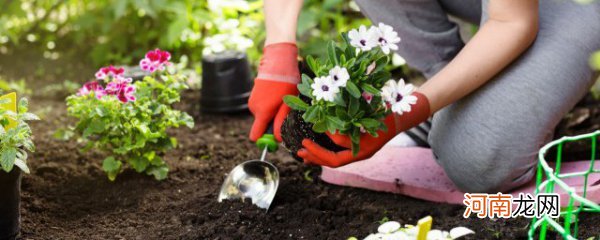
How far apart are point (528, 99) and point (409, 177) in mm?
444

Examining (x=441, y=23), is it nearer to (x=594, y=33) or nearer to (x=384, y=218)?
(x=594, y=33)

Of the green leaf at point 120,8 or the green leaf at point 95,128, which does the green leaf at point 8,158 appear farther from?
the green leaf at point 120,8

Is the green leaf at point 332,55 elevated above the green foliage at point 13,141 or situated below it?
above

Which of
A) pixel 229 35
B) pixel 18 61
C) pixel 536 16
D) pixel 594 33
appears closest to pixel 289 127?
pixel 536 16

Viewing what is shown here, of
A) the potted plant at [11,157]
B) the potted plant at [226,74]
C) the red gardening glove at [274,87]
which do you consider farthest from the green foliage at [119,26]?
the potted plant at [11,157]

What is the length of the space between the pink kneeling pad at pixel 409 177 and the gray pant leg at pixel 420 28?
0.31 metres

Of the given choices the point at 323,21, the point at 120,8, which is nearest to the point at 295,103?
the point at 120,8

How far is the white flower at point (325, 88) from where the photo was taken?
1706 mm

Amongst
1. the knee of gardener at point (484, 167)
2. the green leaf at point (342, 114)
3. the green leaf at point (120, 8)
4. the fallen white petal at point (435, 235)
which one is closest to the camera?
the fallen white petal at point (435, 235)

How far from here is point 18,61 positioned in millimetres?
3682

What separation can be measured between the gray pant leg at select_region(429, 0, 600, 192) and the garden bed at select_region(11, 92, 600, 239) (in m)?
0.16

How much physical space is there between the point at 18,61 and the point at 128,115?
5.48 ft

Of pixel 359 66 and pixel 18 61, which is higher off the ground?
pixel 359 66

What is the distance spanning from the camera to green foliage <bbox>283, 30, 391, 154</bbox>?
1.78 meters
